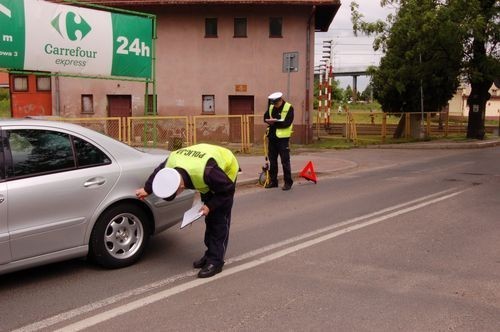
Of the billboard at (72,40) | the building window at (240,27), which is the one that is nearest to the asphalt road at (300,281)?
the billboard at (72,40)

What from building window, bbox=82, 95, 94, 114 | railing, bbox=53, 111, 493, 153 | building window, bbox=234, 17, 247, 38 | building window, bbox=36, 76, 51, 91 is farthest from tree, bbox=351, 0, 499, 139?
building window, bbox=36, 76, 51, 91

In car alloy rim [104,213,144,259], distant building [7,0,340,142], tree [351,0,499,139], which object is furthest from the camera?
distant building [7,0,340,142]

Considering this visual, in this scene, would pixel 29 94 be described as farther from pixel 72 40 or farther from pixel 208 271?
pixel 208 271

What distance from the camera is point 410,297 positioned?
450 centimetres

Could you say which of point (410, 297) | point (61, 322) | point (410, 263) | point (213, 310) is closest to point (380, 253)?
point (410, 263)

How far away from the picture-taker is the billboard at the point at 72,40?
10336mm

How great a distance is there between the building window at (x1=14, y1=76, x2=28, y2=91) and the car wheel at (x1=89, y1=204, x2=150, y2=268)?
1950 centimetres

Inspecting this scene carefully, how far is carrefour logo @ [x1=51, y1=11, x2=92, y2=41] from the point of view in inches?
428

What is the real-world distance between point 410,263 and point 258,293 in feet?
5.65

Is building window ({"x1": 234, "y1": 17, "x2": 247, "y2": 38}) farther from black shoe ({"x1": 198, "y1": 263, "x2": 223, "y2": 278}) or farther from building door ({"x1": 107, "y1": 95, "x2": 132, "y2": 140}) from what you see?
black shoe ({"x1": 198, "y1": 263, "x2": 223, "y2": 278})

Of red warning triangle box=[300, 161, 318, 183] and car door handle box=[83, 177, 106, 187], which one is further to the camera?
red warning triangle box=[300, 161, 318, 183]

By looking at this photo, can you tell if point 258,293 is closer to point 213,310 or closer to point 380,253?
point 213,310

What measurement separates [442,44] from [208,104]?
9.62 m

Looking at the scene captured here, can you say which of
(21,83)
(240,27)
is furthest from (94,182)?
(21,83)
